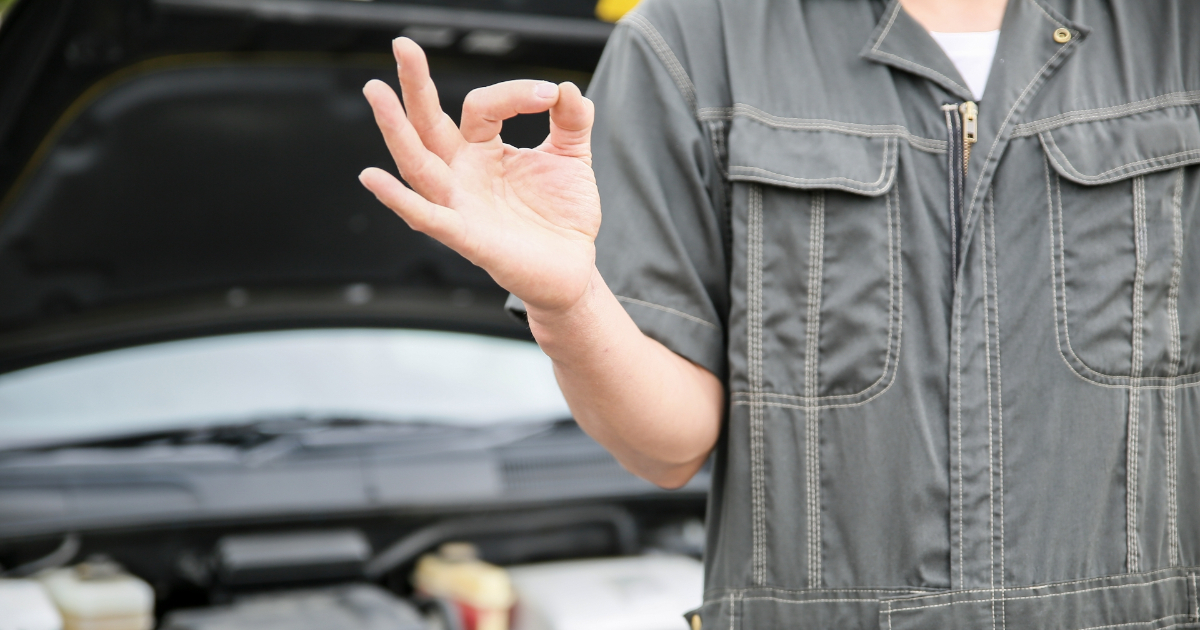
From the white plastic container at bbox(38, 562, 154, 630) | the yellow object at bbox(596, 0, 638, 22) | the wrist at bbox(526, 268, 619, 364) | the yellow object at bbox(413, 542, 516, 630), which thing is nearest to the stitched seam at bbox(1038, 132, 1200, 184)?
the wrist at bbox(526, 268, 619, 364)

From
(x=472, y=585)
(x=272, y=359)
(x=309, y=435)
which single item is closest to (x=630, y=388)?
(x=472, y=585)

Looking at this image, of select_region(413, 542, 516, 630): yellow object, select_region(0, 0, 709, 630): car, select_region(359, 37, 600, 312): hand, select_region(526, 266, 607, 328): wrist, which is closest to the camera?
select_region(359, 37, 600, 312): hand

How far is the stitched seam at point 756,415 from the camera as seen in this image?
102cm

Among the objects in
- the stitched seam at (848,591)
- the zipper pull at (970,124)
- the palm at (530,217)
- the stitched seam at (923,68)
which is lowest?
the stitched seam at (848,591)

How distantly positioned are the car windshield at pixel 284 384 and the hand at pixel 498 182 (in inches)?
59.6

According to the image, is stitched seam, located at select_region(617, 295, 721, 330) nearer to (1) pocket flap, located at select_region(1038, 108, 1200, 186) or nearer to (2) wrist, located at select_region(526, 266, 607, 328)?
(2) wrist, located at select_region(526, 266, 607, 328)

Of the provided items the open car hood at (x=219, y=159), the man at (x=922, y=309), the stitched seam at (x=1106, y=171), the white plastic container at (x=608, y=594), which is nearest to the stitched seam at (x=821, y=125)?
the man at (x=922, y=309)

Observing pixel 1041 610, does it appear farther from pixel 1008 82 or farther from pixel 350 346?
pixel 350 346

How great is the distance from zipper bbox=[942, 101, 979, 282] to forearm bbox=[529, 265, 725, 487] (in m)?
0.28

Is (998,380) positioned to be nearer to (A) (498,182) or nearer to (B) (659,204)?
(B) (659,204)

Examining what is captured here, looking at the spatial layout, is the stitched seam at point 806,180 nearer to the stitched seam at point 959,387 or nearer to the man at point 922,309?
the man at point 922,309

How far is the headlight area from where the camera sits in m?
1.76

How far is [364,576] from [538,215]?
4.61 ft

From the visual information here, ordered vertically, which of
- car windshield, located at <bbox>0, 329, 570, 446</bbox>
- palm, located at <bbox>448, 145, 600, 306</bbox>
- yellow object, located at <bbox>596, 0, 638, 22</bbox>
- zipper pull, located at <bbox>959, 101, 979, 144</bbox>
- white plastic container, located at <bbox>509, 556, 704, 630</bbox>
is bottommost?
white plastic container, located at <bbox>509, 556, 704, 630</bbox>
